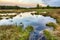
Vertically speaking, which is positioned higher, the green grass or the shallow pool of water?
the shallow pool of water

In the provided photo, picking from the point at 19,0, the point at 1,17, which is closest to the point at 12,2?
the point at 19,0

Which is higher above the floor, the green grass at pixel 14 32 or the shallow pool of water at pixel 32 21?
the shallow pool of water at pixel 32 21

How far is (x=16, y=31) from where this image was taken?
6.66 ft

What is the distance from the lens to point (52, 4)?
2135 mm


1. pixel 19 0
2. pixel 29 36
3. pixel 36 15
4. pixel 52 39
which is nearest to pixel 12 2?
pixel 19 0

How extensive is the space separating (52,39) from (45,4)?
1.80ft

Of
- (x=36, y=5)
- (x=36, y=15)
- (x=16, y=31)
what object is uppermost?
(x=36, y=5)

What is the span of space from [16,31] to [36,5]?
50cm

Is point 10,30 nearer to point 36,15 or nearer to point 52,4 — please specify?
point 36,15

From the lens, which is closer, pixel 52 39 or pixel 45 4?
pixel 52 39

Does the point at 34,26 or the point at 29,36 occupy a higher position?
the point at 34,26

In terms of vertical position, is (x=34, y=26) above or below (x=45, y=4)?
below

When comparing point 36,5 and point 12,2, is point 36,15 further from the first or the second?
point 12,2

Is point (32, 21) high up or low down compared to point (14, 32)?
up
